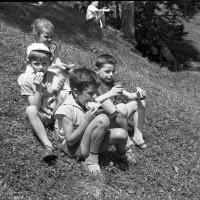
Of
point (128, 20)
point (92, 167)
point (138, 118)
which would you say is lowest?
point (128, 20)

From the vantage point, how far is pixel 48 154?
4.46 meters

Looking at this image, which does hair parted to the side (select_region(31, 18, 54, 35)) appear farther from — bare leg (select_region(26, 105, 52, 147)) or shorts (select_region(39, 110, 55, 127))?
bare leg (select_region(26, 105, 52, 147))

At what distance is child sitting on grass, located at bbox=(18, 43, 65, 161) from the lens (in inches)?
183

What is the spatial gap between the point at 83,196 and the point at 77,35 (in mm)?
11033

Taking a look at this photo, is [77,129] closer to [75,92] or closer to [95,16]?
[75,92]

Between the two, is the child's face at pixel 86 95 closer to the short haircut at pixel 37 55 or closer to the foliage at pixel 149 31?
the short haircut at pixel 37 55

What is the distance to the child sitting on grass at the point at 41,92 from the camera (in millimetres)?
4652

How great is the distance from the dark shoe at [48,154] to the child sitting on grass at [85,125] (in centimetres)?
22

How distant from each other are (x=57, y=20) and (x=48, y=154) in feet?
37.7

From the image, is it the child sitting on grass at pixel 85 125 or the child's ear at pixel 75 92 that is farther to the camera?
the child's ear at pixel 75 92

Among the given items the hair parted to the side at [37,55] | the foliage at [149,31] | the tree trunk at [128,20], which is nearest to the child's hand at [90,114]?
the hair parted to the side at [37,55]

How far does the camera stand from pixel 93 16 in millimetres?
16938

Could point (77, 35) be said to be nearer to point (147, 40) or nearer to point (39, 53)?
point (147, 40)

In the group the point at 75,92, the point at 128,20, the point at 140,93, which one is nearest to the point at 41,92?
the point at 75,92
